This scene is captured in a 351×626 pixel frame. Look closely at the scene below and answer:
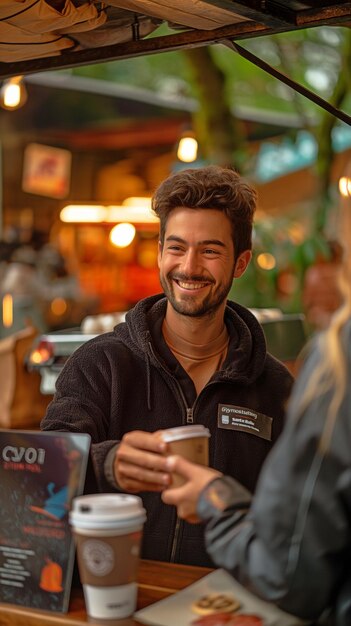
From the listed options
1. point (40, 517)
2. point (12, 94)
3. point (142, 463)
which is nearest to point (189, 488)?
point (142, 463)

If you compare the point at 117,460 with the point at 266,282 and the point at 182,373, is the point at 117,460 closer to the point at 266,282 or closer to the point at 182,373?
the point at 182,373

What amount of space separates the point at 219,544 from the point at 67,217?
9628mm

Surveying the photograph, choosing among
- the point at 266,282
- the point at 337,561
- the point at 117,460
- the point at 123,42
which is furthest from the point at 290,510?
the point at 266,282

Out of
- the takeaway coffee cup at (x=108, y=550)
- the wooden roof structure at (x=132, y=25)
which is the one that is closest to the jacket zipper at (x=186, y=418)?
the takeaway coffee cup at (x=108, y=550)

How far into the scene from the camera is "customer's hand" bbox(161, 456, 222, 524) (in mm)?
1818

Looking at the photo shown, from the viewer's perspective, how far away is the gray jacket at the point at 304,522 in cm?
152

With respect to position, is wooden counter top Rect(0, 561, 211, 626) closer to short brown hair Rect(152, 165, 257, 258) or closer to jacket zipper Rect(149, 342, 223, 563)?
jacket zipper Rect(149, 342, 223, 563)

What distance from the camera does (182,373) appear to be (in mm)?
2852

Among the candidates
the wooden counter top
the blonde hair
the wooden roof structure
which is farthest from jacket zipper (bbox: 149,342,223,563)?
the blonde hair

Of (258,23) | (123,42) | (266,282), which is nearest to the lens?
(258,23)

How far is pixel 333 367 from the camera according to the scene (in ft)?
4.98

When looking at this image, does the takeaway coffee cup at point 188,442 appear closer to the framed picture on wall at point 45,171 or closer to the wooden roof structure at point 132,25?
the wooden roof structure at point 132,25

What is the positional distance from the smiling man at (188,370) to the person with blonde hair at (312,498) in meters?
1.06

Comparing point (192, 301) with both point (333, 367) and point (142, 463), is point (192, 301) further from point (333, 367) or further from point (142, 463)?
point (333, 367)
